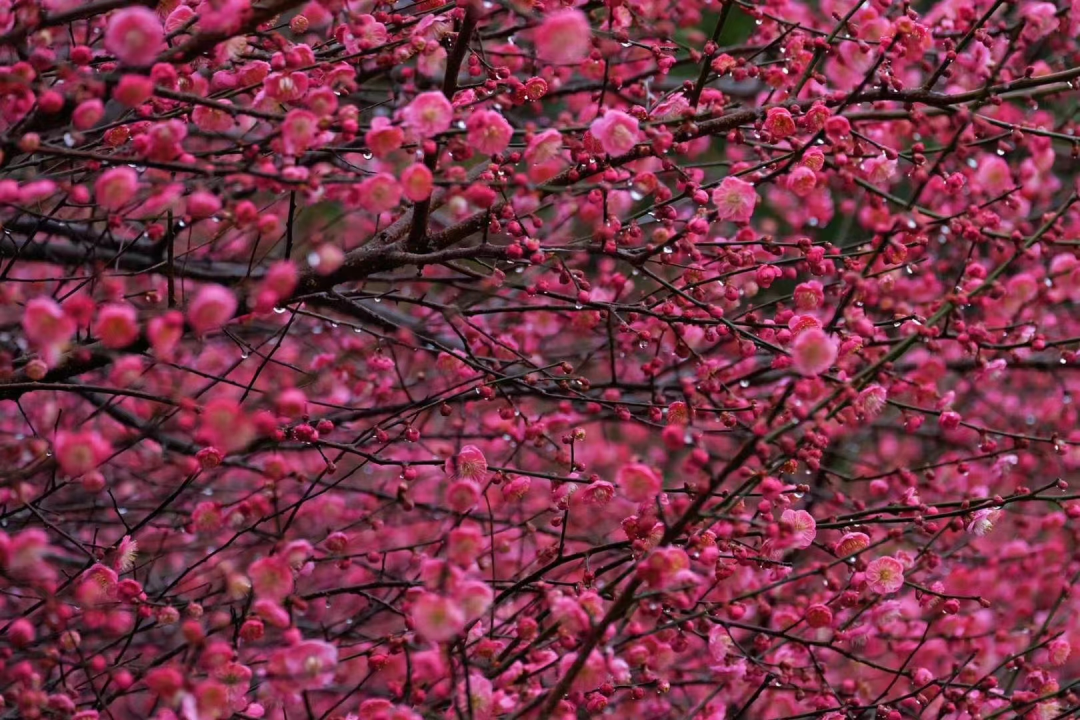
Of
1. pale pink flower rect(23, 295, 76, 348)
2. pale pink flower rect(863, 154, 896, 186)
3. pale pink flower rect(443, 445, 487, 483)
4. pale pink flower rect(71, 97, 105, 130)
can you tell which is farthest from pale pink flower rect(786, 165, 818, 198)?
pale pink flower rect(23, 295, 76, 348)

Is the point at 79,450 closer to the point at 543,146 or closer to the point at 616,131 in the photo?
the point at 543,146

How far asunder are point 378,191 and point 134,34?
60cm

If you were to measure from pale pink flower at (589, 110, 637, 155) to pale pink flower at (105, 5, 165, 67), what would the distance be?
3.45 feet

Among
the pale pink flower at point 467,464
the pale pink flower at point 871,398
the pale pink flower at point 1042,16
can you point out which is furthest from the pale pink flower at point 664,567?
the pale pink flower at point 1042,16

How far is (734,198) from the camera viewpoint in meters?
2.90

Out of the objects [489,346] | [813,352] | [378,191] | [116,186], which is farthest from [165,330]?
[813,352]

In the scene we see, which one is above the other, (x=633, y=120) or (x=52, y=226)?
(x=633, y=120)

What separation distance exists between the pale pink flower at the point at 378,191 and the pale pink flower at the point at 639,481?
0.80 metres

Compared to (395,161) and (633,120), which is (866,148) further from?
(395,161)

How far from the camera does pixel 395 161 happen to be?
2.70 meters

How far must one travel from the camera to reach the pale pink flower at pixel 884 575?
2834 millimetres

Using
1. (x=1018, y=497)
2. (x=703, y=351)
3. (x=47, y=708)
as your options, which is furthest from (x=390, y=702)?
(x=703, y=351)

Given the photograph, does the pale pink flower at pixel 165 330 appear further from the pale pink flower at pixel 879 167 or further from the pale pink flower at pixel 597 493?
the pale pink flower at pixel 879 167

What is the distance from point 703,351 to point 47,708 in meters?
2.74
